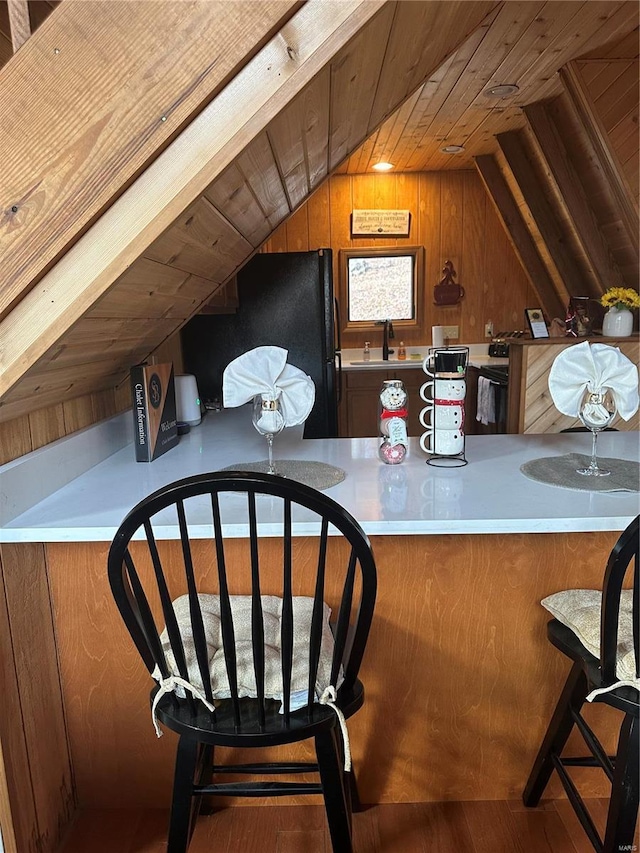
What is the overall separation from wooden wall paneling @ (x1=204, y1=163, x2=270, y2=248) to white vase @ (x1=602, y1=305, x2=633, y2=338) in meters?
2.55

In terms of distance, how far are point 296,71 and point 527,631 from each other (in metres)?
1.39

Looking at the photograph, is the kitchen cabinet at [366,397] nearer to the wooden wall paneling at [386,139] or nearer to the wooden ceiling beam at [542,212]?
the wooden ceiling beam at [542,212]

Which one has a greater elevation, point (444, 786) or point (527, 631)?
point (527, 631)

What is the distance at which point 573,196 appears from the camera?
3691 mm

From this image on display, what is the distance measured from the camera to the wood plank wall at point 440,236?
484 cm

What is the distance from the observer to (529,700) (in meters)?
1.57

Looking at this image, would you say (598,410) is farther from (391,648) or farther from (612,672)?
(391,648)

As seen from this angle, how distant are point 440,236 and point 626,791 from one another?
444cm

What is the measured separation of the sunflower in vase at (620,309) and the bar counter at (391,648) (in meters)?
2.57

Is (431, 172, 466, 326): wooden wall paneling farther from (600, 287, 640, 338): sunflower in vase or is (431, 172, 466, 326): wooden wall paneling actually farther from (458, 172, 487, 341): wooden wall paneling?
(600, 287, 640, 338): sunflower in vase

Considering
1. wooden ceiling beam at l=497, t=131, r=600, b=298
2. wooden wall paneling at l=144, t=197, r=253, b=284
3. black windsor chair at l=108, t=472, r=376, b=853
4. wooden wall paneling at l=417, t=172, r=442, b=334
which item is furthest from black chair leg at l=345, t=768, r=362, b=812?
wooden wall paneling at l=417, t=172, r=442, b=334

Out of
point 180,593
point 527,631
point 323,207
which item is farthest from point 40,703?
point 323,207

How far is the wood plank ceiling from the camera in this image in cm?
133

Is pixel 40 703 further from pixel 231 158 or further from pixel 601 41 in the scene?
pixel 601 41
